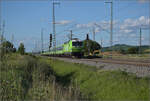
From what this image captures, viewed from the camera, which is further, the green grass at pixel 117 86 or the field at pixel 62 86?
the green grass at pixel 117 86

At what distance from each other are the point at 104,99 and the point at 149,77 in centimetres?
260

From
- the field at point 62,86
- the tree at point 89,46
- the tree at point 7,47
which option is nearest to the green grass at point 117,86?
the field at point 62,86

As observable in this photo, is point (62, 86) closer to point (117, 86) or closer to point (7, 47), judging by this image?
Result: point (117, 86)

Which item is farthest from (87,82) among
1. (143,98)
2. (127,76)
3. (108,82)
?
(143,98)

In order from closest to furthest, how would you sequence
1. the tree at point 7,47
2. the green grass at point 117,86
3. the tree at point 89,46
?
the tree at point 7,47 → the green grass at point 117,86 → the tree at point 89,46

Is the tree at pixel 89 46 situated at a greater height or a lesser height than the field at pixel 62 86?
greater

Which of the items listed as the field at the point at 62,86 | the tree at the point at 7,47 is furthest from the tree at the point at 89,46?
the tree at the point at 7,47

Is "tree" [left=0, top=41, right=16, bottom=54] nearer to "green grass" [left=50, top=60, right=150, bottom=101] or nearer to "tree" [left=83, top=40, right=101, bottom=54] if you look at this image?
"green grass" [left=50, top=60, right=150, bottom=101]

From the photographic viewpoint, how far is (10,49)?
6.58 metres

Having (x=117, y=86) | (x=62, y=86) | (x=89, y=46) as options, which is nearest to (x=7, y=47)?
(x=62, y=86)

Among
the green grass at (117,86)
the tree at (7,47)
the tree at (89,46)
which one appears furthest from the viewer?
the tree at (89,46)

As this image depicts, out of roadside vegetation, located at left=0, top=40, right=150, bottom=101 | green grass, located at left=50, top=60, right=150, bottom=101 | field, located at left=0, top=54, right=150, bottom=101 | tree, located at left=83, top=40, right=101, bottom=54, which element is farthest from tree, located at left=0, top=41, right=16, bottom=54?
tree, located at left=83, top=40, right=101, bottom=54

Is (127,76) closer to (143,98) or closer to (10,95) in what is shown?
(143,98)

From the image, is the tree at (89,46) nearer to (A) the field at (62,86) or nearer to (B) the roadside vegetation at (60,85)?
(A) the field at (62,86)
